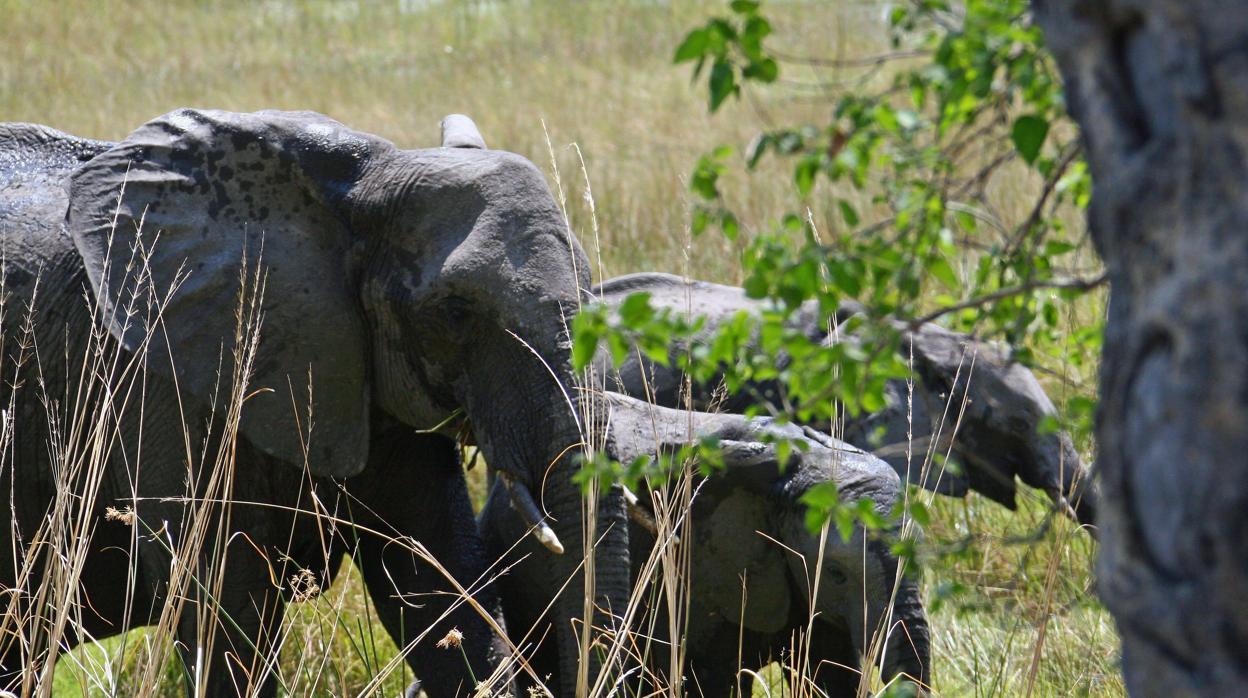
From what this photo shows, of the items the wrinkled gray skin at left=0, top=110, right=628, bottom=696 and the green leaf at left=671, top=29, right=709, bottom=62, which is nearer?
the green leaf at left=671, top=29, right=709, bottom=62

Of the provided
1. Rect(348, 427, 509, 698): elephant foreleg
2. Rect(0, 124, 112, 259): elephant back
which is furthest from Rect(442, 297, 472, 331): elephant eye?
Rect(0, 124, 112, 259): elephant back

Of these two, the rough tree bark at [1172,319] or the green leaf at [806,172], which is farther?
the green leaf at [806,172]

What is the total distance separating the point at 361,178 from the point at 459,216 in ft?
1.06

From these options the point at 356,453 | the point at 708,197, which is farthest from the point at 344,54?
the point at 708,197

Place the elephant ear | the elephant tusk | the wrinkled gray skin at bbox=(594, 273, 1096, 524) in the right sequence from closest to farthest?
the elephant tusk → the elephant ear → the wrinkled gray skin at bbox=(594, 273, 1096, 524)

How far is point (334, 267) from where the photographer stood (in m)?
4.02

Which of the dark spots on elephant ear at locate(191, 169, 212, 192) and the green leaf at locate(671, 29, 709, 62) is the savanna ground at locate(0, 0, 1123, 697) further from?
the dark spots on elephant ear at locate(191, 169, 212, 192)

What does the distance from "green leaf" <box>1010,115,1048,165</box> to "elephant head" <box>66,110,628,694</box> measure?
2.32 m

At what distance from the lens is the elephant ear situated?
13.1 feet

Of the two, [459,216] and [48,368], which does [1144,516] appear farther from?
[48,368]

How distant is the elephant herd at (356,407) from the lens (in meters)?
3.80

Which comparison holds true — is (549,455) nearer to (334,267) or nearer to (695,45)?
(334,267)

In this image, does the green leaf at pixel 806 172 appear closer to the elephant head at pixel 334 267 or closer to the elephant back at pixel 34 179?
the elephant head at pixel 334 267

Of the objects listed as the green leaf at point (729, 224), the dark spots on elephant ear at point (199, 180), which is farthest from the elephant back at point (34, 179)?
the green leaf at point (729, 224)
